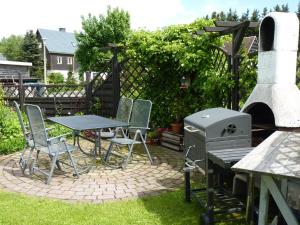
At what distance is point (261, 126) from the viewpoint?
4715 mm

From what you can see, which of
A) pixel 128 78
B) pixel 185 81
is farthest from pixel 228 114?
pixel 128 78

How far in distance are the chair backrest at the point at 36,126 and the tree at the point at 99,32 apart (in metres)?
25.4

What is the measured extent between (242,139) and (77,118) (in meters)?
3.47

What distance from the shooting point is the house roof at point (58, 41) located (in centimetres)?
5162

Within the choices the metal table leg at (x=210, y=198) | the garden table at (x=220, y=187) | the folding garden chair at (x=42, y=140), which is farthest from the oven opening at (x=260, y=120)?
the folding garden chair at (x=42, y=140)

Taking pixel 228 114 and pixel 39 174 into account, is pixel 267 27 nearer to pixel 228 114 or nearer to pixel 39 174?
pixel 228 114

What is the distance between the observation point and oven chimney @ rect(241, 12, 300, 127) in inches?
167

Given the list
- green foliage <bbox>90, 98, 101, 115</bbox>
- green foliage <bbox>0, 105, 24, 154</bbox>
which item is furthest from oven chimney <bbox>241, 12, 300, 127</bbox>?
green foliage <bbox>90, 98, 101, 115</bbox>

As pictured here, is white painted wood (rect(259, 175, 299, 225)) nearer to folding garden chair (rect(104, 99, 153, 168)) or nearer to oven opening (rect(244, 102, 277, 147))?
oven opening (rect(244, 102, 277, 147))

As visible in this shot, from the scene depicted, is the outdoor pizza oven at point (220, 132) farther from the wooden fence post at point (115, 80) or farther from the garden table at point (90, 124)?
the wooden fence post at point (115, 80)

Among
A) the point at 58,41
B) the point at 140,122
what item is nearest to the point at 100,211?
the point at 140,122

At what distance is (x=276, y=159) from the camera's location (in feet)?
8.71

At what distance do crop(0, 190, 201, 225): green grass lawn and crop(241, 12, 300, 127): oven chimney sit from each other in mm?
1595

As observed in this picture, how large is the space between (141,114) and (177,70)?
6.57 ft
